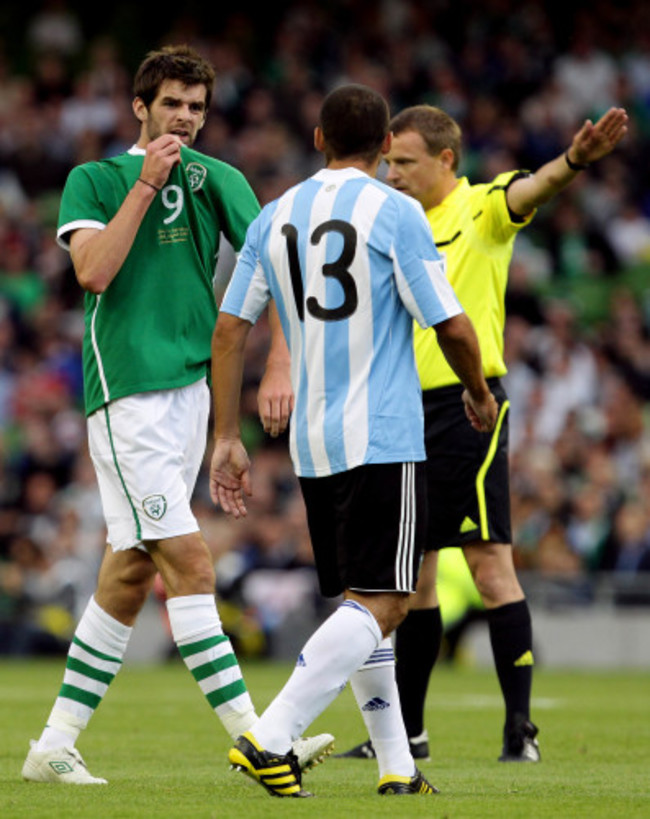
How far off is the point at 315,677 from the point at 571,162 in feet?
7.49

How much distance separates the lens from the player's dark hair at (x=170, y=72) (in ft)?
19.2

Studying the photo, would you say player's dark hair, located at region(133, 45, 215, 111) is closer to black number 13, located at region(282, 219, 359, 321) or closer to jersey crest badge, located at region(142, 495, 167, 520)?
black number 13, located at region(282, 219, 359, 321)

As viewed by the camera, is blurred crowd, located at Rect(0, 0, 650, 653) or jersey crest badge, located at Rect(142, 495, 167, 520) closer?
jersey crest badge, located at Rect(142, 495, 167, 520)

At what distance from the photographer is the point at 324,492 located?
17.2ft

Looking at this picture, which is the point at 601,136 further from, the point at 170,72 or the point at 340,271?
the point at 170,72

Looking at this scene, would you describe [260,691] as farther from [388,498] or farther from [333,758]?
[388,498]

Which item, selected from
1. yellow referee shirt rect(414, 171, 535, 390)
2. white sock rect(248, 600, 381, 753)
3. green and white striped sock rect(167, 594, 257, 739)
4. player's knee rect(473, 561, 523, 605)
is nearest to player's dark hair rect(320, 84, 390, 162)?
white sock rect(248, 600, 381, 753)

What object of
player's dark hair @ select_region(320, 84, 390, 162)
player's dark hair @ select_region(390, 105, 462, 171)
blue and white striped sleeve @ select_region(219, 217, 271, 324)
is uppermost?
player's dark hair @ select_region(390, 105, 462, 171)

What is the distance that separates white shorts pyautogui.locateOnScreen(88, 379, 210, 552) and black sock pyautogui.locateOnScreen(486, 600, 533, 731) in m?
1.79

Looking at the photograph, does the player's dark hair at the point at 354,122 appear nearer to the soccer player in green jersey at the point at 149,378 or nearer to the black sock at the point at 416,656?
the soccer player in green jersey at the point at 149,378

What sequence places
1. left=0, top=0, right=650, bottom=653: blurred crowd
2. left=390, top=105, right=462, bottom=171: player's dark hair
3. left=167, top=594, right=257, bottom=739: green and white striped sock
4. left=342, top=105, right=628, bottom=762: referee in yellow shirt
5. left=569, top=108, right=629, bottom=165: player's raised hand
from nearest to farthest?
left=167, top=594, right=257, bottom=739: green and white striped sock
left=569, top=108, right=629, bottom=165: player's raised hand
left=342, top=105, right=628, bottom=762: referee in yellow shirt
left=390, top=105, right=462, bottom=171: player's dark hair
left=0, top=0, right=650, bottom=653: blurred crowd

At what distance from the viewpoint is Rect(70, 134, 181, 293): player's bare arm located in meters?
5.57

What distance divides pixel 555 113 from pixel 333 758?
1390 centimetres

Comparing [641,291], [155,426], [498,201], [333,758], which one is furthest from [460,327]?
[641,291]
